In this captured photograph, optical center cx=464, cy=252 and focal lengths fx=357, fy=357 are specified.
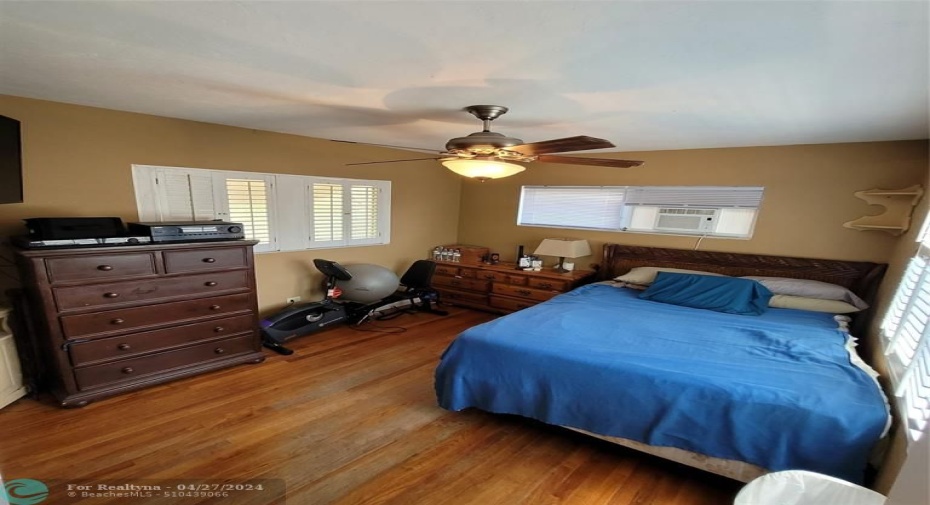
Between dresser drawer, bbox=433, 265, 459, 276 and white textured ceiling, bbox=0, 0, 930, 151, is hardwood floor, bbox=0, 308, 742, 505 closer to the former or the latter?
white textured ceiling, bbox=0, 0, 930, 151

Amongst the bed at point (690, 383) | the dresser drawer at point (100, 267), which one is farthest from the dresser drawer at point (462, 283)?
the dresser drawer at point (100, 267)

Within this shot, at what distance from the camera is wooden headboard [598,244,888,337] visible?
9.55 ft

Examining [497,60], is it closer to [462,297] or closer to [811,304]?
[811,304]

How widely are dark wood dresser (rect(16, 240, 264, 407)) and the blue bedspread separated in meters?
1.78

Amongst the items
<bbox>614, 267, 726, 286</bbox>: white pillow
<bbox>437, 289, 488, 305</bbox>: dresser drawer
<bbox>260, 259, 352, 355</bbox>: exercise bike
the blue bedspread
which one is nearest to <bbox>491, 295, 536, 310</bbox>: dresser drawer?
<bbox>437, 289, 488, 305</bbox>: dresser drawer

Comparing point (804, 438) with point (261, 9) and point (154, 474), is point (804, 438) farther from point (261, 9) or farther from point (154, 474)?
point (154, 474)

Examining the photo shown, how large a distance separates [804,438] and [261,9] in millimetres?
2606

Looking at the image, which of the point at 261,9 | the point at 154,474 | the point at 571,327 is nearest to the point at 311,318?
the point at 154,474

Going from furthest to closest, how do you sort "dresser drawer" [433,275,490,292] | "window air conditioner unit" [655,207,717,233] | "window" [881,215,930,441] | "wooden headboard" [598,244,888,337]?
"dresser drawer" [433,275,490,292]
"window air conditioner unit" [655,207,717,233]
"wooden headboard" [598,244,888,337]
"window" [881,215,930,441]

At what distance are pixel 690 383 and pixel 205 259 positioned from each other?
3.13 metres

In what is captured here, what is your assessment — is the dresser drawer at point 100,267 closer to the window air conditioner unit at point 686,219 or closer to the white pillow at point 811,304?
the window air conditioner unit at point 686,219

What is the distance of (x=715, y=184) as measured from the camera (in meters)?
3.45

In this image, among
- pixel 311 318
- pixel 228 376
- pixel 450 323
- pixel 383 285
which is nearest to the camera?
pixel 228 376

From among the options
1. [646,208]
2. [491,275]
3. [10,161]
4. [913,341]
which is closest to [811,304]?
[913,341]
